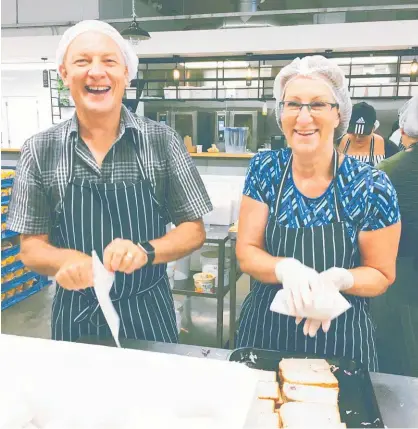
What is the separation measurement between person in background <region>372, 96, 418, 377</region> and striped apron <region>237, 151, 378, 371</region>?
2.35 ft

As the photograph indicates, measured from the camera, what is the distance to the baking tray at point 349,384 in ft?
3.15

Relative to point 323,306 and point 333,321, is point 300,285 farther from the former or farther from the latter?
point 333,321

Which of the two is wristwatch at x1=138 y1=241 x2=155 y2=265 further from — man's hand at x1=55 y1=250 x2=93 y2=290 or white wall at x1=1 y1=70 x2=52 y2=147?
white wall at x1=1 y1=70 x2=52 y2=147

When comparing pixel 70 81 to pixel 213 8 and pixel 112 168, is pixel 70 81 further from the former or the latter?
pixel 213 8

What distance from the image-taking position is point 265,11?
5.71 meters

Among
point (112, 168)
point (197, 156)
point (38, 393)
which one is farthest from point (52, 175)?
point (197, 156)

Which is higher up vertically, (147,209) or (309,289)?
(147,209)

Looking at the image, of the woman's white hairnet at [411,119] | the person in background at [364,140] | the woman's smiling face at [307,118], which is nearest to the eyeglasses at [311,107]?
the woman's smiling face at [307,118]

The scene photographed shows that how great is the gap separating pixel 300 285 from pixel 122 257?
0.45 metres

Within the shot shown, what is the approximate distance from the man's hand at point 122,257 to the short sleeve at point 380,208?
0.64m

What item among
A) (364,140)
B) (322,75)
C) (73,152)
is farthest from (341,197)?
(364,140)

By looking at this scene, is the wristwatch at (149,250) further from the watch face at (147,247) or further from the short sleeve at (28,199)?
the short sleeve at (28,199)

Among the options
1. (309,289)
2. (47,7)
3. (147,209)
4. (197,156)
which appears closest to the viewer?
(309,289)

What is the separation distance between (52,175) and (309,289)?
2.69 feet
